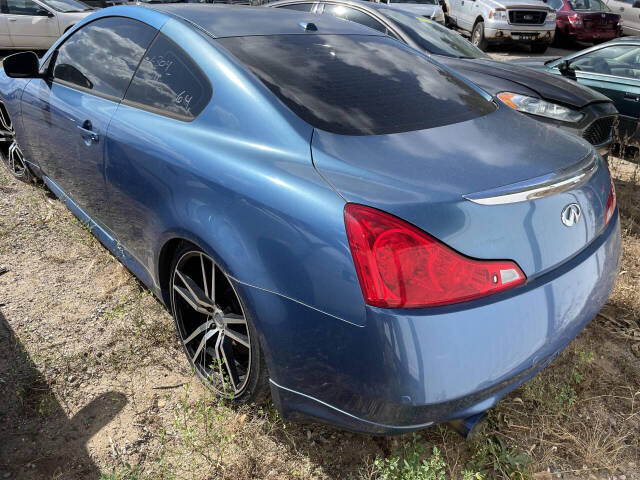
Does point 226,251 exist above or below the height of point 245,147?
below

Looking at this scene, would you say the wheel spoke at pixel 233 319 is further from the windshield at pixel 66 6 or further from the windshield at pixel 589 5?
the windshield at pixel 589 5

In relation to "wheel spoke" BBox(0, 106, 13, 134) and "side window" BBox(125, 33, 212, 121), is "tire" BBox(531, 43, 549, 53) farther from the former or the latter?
"side window" BBox(125, 33, 212, 121)

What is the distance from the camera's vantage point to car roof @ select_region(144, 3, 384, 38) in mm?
2404

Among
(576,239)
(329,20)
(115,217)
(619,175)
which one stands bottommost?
(619,175)

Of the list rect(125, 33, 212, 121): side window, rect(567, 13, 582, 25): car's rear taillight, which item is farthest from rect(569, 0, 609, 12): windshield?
rect(125, 33, 212, 121): side window

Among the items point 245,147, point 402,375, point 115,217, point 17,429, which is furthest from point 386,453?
point 115,217

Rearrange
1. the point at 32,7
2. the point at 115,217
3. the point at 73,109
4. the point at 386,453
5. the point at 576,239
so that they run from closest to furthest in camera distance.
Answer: the point at 576,239
the point at 386,453
the point at 115,217
the point at 73,109
the point at 32,7

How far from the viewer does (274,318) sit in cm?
175

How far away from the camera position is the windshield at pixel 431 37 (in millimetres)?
5270

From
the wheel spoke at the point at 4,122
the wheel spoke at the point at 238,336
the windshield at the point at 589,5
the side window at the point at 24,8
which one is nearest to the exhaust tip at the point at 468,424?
the wheel spoke at the point at 238,336

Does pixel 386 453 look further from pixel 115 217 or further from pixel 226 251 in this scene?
pixel 115 217

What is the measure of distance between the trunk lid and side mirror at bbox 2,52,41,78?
2356 millimetres

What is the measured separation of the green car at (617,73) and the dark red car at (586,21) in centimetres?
742

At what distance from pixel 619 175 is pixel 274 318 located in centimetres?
476
